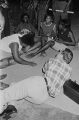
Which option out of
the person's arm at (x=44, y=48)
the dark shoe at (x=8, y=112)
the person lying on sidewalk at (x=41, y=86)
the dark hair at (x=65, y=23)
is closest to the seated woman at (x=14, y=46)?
the person's arm at (x=44, y=48)

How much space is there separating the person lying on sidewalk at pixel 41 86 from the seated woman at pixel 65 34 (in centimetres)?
205

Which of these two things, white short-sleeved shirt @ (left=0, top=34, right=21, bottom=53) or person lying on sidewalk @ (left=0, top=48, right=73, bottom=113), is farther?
white short-sleeved shirt @ (left=0, top=34, right=21, bottom=53)

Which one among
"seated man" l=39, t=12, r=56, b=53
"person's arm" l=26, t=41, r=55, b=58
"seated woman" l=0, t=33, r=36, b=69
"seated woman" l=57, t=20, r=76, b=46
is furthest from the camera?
"seated woman" l=57, t=20, r=76, b=46

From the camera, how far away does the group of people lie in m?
3.52

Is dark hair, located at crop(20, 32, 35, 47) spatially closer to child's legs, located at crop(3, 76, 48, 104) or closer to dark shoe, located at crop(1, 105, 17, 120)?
child's legs, located at crop(3, 76, 48, 104)

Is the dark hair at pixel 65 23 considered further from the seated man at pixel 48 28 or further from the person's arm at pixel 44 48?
the person's arm at pixel 44 48

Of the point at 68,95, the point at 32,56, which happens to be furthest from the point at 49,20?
the point at 68,95

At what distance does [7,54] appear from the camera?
15.1ft

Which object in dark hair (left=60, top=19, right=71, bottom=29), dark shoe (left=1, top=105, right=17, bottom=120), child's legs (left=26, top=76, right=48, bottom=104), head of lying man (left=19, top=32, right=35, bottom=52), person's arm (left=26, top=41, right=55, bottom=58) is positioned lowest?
dark shoe (left=1, top=105, right=17, bottom=120)

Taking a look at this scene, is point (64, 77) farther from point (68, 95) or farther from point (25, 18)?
point (25, 18)

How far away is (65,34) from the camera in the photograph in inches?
230

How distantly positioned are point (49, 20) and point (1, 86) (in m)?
2.30

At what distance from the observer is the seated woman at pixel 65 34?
574 cm

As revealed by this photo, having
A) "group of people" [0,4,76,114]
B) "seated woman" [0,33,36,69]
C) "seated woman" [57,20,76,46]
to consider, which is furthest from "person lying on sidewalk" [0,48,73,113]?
"seated woman" [57,20,76,46]
